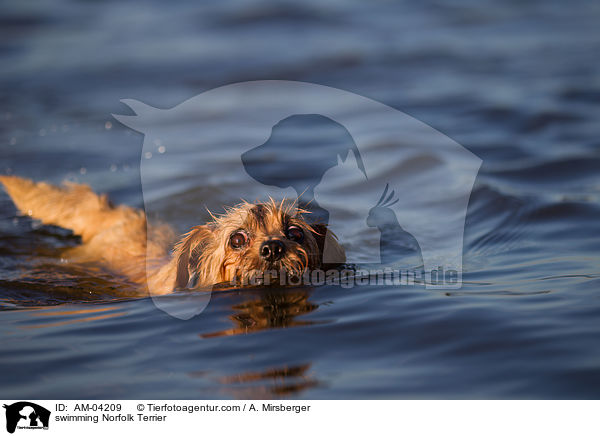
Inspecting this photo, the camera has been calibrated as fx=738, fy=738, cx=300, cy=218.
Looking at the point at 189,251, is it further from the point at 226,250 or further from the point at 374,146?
the point at 374,146

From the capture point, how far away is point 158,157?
10844 millimetres

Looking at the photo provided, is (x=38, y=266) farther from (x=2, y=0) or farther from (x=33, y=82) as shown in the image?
(x=2, y=0)

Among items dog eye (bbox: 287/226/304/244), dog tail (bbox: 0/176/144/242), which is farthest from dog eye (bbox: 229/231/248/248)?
dog tail (bbox: 0/176/144/242)

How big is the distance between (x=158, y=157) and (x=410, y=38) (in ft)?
25.4

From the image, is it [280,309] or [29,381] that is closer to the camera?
[29,381]

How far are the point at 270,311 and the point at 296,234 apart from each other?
765 millimetres

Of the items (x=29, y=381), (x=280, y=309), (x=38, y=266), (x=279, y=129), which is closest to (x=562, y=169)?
(x=279, y=129)

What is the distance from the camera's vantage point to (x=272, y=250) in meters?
5.38

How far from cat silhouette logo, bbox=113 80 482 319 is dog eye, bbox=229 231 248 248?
458 mm

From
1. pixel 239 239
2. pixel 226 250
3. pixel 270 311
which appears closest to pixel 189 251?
pixel 226 250

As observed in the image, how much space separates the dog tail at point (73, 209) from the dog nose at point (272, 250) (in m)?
2.72

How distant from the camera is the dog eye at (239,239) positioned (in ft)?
18.2
